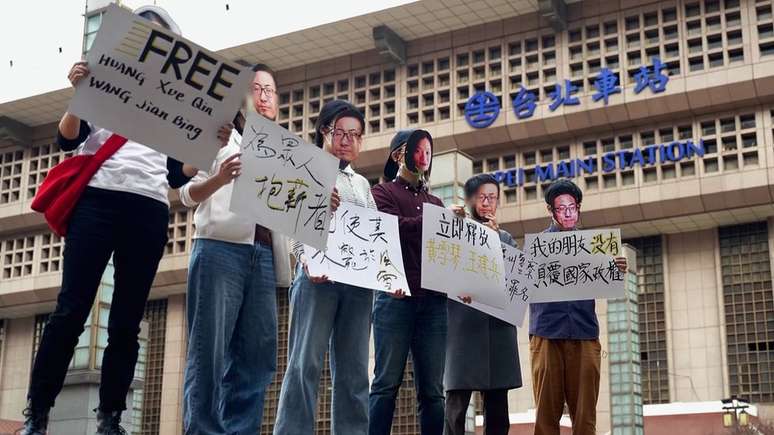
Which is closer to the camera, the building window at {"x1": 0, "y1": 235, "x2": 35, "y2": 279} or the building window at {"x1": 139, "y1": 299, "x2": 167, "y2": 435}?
the building window at {"x1": 139, "y1": 299, "x2": 167, "y2": 435}

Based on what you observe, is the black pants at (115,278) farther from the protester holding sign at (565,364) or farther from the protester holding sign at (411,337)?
the protester holding sign at (565,364)

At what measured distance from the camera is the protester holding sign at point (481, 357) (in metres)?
5.85

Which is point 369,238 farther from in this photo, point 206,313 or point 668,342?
point 668,342

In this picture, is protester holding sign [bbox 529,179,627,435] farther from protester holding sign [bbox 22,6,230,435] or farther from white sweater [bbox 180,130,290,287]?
protester holding sign [bbox 22,6,230,435]

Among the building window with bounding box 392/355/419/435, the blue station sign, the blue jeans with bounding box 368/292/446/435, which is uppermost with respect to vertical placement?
the blue station sign

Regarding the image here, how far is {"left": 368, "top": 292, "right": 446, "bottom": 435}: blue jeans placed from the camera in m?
5.11

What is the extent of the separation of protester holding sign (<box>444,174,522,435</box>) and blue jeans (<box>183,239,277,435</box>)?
64.0 inches

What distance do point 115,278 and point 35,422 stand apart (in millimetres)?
662

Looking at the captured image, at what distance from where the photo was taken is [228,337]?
4.34 m

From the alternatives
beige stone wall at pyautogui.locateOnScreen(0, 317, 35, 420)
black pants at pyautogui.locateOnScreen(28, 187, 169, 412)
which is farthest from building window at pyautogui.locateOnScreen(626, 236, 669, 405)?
black pants at pyautogui.locateOnScreen(28, 187, 169, 412)

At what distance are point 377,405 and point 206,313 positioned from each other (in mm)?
1245

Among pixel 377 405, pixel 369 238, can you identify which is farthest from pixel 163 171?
pixel 377 405

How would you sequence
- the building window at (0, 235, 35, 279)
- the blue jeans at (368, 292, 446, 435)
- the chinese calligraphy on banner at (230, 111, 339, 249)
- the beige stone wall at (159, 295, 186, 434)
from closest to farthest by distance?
the chinese calligraphy on banner at (230, 111, 339, 249) < the blue jeans at (368, 292, 446, 435) < the beige stone wall at (159, 295, 186, 434) < the building window at (0, 235, 35, 279)

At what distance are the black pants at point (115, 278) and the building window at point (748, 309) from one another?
17530 mm
